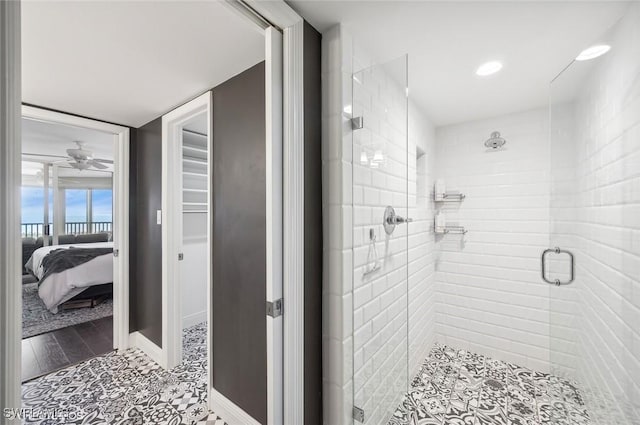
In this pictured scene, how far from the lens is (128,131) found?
8.68ft

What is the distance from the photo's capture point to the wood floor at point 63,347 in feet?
7.64

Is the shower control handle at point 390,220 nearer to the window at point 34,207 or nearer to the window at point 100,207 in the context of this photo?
the window at point 34,207

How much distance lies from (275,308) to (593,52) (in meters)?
1.98

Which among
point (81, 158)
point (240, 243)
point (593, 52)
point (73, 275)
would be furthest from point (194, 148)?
point (593, 52)

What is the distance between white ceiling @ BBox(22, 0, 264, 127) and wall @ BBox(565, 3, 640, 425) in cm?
162

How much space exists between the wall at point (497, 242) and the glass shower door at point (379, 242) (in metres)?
1.38

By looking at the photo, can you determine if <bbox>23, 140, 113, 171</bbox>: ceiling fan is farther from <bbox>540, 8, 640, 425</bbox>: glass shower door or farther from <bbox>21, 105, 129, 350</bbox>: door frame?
<bbox>540, 8, 640, 425</bbox>: glass shower door

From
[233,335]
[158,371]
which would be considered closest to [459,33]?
[233,335]

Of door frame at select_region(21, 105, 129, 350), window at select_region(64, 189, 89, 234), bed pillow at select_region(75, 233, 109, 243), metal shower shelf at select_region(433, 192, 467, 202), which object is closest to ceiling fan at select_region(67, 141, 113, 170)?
door frame at select_region(21, 105, 129, 350)

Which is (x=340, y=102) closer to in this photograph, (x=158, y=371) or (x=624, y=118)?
(x=624, y=118)

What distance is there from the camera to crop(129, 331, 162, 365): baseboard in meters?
2.39

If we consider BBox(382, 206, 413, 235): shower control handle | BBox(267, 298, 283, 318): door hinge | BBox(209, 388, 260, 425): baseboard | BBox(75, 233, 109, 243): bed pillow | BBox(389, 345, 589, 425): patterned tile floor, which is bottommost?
BBox(389, 345, 589, 425): patterned tile floor

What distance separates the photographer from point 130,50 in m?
1.40

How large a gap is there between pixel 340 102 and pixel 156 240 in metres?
2.14
